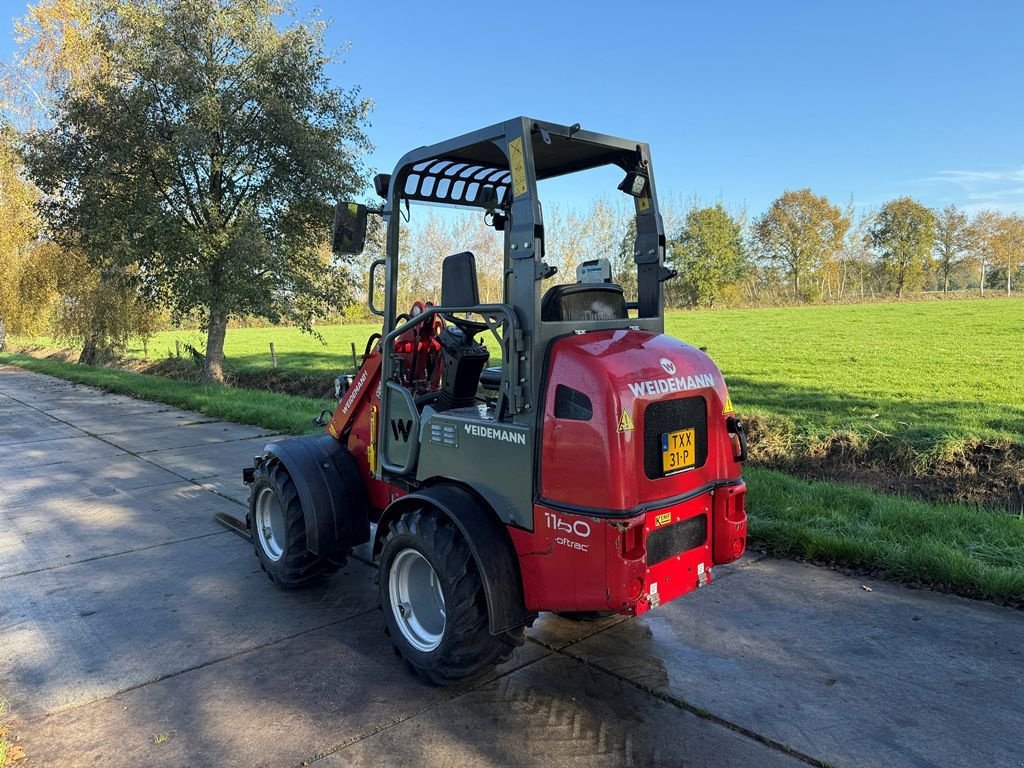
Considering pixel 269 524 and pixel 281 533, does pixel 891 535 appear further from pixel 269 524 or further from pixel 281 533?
pixel 269 524

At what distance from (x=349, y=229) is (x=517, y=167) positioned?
42.8 inches

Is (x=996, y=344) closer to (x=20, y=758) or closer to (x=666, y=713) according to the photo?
(x=666, y=713)

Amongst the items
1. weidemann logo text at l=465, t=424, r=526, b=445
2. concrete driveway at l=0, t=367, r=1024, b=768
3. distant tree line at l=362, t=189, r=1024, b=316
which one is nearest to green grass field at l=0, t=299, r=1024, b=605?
concrete driveway at l=0, t=367, r=1024, b=768

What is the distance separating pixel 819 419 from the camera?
27.2 feet

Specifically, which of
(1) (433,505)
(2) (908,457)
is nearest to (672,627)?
(1) (433,505)

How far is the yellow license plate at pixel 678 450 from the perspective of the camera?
3004 millimetres

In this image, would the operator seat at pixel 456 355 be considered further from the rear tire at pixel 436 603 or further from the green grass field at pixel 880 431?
the green grass field at pixel 880 431

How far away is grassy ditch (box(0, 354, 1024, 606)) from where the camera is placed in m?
4.22

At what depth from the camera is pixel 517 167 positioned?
10.0 ft

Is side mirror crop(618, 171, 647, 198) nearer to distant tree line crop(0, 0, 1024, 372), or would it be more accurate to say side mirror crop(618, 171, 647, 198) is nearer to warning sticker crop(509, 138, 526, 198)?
warning sticker crop(509, 138, 526, 198)

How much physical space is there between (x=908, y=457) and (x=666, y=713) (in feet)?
16.1

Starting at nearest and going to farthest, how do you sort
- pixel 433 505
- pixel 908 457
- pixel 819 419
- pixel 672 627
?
pixel 433 505, pixel 672 627, pixel 908 457, pixel 819 419

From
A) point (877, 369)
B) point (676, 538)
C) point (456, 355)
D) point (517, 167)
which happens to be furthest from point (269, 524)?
point (877, 369)

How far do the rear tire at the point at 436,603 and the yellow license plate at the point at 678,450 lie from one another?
0.97 meters
